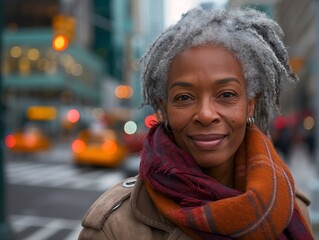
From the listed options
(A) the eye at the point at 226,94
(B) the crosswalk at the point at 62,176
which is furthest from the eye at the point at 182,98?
(B) the crosswalk at the point at 62,176

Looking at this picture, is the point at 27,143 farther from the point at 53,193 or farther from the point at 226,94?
the point at 226,94

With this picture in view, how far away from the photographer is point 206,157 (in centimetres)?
171

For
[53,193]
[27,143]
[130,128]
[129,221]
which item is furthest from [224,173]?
[27,143]

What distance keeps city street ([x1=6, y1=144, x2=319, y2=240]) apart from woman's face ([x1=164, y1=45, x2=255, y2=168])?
5877 mm

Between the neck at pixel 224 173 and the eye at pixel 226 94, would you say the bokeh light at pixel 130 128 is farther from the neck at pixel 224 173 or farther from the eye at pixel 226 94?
the eye at pixel 226 94

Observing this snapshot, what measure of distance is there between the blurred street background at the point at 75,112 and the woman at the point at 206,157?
0.82ft

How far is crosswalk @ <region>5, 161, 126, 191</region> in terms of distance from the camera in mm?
13344

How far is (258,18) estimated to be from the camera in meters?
1.85

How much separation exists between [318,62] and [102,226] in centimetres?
667

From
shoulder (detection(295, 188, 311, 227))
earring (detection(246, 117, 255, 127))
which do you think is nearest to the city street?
shoulder (detection(295, 188, 311, 227))

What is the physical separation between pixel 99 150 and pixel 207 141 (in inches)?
627

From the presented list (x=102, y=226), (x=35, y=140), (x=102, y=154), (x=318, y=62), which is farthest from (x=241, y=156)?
(x=35, y=140)

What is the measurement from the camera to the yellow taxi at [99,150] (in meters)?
17.3

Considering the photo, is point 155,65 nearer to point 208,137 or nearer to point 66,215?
point 208,137
